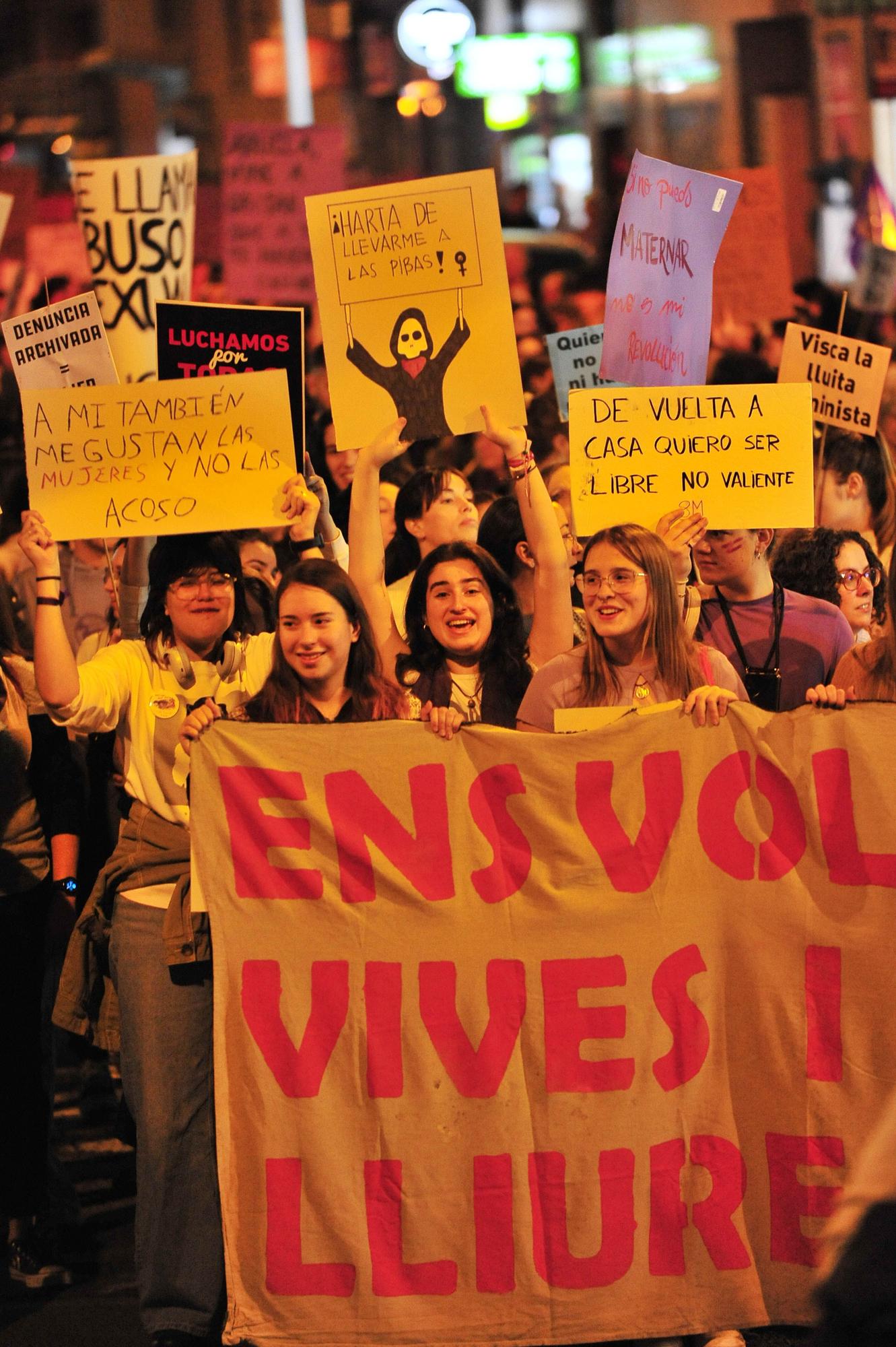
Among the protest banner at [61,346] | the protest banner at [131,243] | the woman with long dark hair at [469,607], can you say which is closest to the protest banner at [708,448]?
the woman with long dark hair at [469,607]

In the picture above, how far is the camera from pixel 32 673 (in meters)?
4.98

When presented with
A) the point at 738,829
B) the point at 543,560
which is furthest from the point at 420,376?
the point at 738,829

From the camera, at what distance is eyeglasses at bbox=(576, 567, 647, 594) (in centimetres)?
411

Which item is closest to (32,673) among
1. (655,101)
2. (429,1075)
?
(429,1075)

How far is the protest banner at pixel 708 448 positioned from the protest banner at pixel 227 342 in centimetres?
77

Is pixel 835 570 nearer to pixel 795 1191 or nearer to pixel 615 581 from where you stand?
pixel 615 581

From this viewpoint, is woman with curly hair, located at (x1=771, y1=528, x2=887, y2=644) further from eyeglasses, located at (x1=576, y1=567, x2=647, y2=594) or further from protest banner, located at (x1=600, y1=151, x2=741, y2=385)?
eyeglasses, located at (x1=576, y1=567, x2=647, y2=594)

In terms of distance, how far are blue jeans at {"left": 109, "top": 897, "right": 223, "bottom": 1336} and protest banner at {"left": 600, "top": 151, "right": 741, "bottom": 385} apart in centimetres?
208

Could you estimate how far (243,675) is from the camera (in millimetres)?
4238

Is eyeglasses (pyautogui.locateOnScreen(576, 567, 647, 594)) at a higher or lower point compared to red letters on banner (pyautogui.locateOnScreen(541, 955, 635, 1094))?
higher

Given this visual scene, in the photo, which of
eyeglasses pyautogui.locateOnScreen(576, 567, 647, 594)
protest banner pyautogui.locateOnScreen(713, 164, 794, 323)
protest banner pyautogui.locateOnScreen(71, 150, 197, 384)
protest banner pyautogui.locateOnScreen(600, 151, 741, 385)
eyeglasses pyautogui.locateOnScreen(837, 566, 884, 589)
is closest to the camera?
eyeglasses pyautogui.locateOnScreen(576, 567, 647, 594)

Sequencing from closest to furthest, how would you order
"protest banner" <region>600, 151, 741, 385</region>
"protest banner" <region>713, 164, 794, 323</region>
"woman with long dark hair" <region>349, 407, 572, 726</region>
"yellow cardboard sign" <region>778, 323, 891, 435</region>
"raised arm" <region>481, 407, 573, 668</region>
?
"woman with long dark hair" <region>349, 407, 572, 726</region> < "raised arm" <region>481, 407, 573, 668</region> < "protest banner" <region>600, 151, 741, 385</region> < "yellow cardboard sign" <region>778, 323, 891, 435</region> < "protest banner" <region>713, 164, 794, 323</region>

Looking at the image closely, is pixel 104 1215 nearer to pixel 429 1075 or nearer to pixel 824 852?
pixel 429 1075

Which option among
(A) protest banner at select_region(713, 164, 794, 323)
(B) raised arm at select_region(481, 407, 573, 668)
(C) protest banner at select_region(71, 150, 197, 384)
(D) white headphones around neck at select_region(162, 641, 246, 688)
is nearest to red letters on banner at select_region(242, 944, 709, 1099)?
(D) white headphones around neck at select_region(162, 641, 246, 688)
